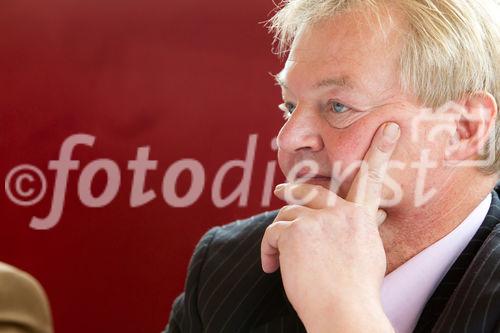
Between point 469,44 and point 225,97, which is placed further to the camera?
point 225,97

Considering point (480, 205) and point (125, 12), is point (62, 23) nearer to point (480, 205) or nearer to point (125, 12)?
point (125, 12)

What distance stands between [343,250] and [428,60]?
317 mm

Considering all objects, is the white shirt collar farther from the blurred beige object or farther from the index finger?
the blurred beige object

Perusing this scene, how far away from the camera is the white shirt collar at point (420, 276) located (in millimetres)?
1276

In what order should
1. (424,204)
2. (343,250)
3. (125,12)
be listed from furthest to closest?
(125,12)
(424,204)
(343,250)

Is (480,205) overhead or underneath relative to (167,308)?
overhead

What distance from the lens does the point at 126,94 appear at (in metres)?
1.82

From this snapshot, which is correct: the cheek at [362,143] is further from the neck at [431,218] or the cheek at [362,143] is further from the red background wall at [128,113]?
the red background wall at [128,113]

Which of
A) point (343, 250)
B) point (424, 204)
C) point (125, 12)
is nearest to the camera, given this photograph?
point (343, 250)

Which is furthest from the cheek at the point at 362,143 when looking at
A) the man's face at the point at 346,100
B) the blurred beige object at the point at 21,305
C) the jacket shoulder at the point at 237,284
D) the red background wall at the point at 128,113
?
the red background wall at the point at 128,113

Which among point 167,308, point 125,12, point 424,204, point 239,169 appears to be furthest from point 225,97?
point 424,204

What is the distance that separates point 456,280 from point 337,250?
21 centimetres

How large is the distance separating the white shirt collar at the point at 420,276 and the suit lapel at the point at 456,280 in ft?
0.07

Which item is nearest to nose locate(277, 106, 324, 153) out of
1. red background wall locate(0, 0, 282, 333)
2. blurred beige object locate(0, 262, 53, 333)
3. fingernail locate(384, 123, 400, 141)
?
fingernail locate(384, 123, 400, 141)
